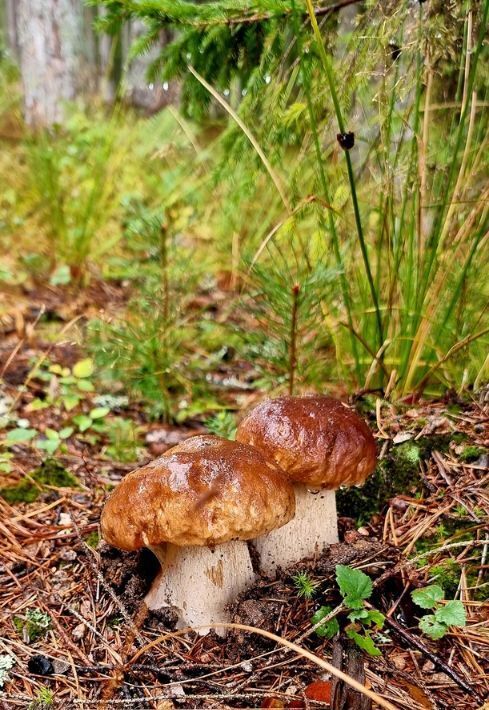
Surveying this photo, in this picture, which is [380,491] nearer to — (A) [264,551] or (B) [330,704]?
(A) [264,551]

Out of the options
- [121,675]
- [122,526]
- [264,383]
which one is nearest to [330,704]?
[121,675]

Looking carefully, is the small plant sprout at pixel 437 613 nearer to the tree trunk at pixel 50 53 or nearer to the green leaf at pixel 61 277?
the green leaf at pixel 61 277

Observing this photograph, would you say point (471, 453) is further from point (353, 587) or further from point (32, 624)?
point (32, 624)

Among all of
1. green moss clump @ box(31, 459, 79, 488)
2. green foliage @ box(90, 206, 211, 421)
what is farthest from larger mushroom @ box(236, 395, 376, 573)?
green foliage @ box(90, 206, 211, 421)

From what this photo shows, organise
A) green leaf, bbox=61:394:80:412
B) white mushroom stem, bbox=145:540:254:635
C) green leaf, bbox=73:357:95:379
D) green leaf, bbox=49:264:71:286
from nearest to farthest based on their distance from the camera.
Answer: white mushroom stem, bbox=145:540:254:635
green leaf, bbox=61:394:80:412
green leaf, bbox=73:357:95:379
green leaf, bbox=49:264:71:286

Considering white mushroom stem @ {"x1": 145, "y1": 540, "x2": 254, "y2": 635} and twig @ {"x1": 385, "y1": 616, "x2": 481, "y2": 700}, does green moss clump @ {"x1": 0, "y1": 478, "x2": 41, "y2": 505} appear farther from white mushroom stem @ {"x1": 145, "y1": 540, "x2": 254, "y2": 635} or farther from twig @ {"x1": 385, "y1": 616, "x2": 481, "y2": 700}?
twig @ {"x1": 385, "y1": 616, "x2": 481, "y2": 700}

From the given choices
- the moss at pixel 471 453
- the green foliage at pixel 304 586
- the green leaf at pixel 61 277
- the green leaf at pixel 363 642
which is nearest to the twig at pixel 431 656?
the green leaf at pixel 363 642

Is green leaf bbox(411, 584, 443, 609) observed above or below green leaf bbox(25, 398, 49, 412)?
below
